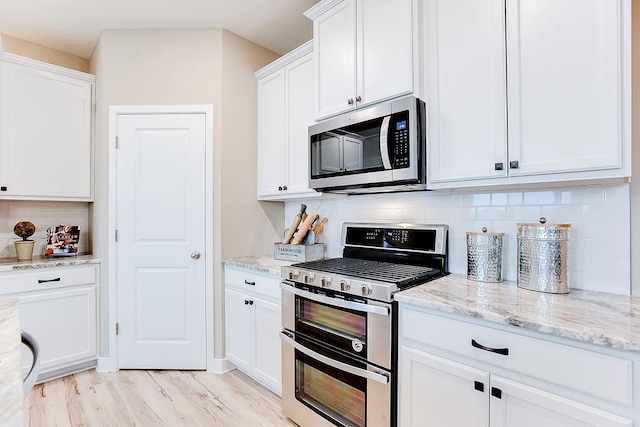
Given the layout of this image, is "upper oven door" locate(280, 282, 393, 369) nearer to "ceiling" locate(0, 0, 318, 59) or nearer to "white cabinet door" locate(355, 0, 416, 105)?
"white cabinet door" locate(355, 0, 416, 105)

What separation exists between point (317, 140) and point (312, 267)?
0.81 metres

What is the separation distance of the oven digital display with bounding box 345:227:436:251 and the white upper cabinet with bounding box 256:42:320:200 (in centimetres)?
42

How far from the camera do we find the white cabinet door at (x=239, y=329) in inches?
93.4

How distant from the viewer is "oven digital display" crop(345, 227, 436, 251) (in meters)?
1.97

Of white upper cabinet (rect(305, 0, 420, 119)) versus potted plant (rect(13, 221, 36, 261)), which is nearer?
white upper cabinet (rect(305, 0, 420, 119))

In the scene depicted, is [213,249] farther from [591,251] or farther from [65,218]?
[591,251]

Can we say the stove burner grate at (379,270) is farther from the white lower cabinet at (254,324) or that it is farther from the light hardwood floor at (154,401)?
the light hardwood floor at (154,401)

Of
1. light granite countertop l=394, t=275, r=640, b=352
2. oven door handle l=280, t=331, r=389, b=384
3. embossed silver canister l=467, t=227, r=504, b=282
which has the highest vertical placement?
embossed silver canister l=467, t=227, r=504, b=282

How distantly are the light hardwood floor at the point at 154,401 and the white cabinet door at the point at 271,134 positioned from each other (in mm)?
1495

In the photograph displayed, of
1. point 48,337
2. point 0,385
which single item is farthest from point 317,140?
point 48,337

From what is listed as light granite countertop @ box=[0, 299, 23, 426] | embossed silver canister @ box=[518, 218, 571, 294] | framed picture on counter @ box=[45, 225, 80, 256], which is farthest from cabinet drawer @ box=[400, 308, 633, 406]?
framed picture on counter @ box=[45, 225, 80, 256]

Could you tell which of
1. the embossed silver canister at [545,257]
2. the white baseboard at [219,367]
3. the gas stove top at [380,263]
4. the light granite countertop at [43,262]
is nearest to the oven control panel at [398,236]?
the gas stove top at [380,263]

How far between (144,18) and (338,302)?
8.28 ft

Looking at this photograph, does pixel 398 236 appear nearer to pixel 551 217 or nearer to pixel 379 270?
pixel 379 270
